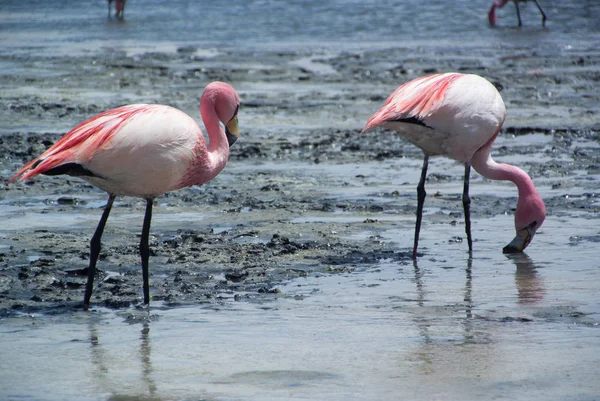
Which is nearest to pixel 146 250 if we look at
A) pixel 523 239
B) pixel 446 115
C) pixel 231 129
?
pixel 231 129

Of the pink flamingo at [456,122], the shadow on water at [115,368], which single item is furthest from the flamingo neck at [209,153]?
the pink flamingo at [456,122]

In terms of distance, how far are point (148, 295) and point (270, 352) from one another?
1102 millimetres

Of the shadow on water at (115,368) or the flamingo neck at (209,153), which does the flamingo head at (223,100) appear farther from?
the shadow on water at (115,368)

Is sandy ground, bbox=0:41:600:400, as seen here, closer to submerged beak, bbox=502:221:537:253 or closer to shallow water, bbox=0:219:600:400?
shallow water, bbox=0:219:600:400

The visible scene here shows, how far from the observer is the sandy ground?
4.86 m

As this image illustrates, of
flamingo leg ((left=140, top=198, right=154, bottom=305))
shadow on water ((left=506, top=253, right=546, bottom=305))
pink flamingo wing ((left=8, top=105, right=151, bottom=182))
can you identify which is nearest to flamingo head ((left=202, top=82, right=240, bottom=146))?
pink flamingo wing ((left=8, top=105, right=151, bottom=182))

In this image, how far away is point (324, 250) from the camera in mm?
7117

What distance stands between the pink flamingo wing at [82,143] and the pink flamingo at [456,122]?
75.9 inches

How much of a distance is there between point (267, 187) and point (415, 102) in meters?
2.21

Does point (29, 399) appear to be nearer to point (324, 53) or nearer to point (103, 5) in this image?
point (324, 53)

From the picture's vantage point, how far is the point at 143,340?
5.09 metres

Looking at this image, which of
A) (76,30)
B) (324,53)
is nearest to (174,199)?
(324,53)

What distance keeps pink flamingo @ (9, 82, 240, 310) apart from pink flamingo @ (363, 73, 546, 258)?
1.64m

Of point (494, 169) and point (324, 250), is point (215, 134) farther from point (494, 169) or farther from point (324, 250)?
point (494, 169)
